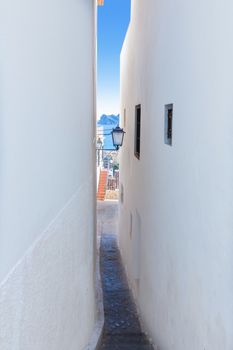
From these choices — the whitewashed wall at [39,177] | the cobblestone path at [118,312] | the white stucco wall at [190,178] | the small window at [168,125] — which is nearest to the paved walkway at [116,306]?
the cobblestone path at [118,312]

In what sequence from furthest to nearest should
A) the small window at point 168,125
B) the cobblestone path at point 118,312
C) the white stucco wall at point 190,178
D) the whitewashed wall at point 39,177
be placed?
the cobblestone path at point 118,312 < the small window at point 168,125 < the white stucco wall at point 190,178 < the whitewashed wall at point 39,177

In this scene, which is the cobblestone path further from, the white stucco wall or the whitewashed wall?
the whitewashed wall

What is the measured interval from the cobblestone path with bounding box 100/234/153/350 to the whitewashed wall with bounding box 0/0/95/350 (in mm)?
1729

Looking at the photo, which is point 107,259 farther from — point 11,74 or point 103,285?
point 11,74

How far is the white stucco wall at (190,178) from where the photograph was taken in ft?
9.66

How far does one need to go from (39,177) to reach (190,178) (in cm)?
157

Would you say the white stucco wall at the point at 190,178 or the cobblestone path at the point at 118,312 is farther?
the cobblestone path at the point at 118,312

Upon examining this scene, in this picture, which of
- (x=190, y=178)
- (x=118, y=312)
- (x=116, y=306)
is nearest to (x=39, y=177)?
(x=190, y=178)

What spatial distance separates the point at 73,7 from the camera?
15.3ft

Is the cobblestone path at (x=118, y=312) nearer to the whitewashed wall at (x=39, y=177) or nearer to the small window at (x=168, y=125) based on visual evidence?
the whitewashed wall at (x=39, y=177)

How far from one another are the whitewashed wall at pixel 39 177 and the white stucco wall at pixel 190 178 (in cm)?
115

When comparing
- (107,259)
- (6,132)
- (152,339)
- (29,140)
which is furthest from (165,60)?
(107,259)

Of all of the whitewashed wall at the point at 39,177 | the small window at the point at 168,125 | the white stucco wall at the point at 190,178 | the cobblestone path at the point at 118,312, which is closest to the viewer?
the whitewashed wall at the point at 39,177

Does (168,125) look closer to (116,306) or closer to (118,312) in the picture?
(118,312)
